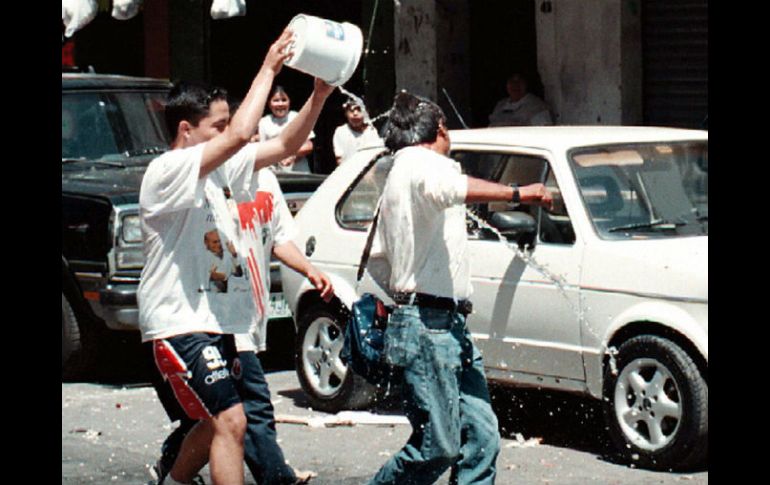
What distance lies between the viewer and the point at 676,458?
314 inches

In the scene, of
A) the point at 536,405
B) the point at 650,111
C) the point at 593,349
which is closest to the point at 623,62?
the point at 650,111

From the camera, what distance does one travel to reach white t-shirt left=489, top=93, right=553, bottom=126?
48.9 ft

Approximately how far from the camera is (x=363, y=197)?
32.1 ft

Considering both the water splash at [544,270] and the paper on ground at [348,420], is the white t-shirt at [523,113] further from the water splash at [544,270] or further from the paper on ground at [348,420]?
the water splash at [544,270]

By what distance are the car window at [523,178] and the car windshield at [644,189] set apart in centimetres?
15

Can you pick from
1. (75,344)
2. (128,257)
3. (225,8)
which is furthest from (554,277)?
(225,8)

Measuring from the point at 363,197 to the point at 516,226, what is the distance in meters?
1.47

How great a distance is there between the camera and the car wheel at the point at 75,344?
11.3 m

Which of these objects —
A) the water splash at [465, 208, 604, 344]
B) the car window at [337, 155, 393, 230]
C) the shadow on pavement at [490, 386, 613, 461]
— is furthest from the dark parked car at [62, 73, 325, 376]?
the water splash at [465, 208, 604, 344]

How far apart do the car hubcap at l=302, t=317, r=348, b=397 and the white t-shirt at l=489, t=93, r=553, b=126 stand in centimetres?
547

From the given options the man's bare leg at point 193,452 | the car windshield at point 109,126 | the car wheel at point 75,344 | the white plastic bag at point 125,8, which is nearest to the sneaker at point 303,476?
the man's bare leg at point 193,452

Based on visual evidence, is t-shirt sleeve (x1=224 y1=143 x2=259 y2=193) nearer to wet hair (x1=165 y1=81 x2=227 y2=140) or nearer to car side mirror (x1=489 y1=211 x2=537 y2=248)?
wet hair (x1=165 y1=81 x2=227 y2=140)

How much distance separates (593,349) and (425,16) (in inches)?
331
